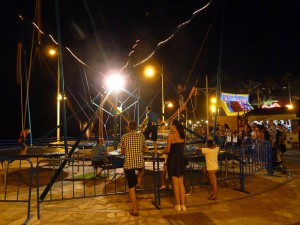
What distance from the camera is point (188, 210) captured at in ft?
20.2

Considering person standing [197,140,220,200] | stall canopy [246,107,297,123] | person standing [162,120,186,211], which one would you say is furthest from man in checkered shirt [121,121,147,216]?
stall canopy [246,107,297,123]

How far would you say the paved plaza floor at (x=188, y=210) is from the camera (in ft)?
18.2

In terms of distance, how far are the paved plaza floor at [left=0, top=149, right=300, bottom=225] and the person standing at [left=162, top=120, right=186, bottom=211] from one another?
314mm

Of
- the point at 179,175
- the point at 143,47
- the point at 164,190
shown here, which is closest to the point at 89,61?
the point at 143,47

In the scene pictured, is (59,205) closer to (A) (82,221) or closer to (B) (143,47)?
(A) (82,221)

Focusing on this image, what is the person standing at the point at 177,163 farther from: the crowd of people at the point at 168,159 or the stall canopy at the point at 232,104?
the stall canopy at the point at 232,104

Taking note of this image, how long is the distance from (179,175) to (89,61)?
9.85 metres

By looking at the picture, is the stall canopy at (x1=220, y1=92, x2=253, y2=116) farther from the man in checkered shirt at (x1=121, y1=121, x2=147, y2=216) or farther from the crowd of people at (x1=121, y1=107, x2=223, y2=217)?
the man in checkered shirt at (x1=121, y1=121, x2=147, y2=216)

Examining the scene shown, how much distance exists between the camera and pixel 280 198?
23.2ft

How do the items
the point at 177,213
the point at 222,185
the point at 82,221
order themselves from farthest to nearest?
the point at 222,185 < the point at 177,213 < the point at 82,221

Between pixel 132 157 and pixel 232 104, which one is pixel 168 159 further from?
pixel 232 104

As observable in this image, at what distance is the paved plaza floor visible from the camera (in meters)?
5.56

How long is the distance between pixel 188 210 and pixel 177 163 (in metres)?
1.04

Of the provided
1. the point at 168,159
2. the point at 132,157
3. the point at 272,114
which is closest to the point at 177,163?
the point at 168,159
